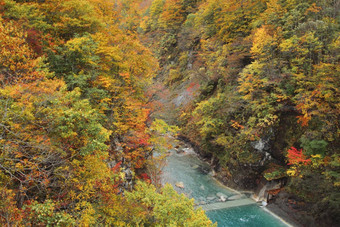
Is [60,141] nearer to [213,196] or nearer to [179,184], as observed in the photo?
[179,184]

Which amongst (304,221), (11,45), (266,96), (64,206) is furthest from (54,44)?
(304,221)

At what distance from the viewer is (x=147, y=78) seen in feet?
55.4

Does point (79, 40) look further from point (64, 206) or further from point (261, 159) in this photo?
point (261, 159)

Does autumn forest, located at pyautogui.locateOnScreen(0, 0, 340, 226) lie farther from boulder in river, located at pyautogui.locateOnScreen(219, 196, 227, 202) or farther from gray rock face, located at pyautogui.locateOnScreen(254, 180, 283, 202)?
boulder in river, located at pyautogui.locateOnScreen(219, 196, 227, 202)

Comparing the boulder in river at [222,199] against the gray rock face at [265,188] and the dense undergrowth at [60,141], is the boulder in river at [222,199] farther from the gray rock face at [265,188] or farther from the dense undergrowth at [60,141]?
the dense undergrowth at [60,141]

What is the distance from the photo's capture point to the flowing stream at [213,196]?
13477mm

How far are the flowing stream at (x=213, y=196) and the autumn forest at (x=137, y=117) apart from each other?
54.2 inches

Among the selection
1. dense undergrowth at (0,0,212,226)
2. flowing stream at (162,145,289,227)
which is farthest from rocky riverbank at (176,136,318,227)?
dense undergrowth at (0,0,212,226)

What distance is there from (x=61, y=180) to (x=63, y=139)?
1499mm

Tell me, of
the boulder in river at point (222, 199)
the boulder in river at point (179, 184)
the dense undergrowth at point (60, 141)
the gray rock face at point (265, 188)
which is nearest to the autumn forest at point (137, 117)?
the dense undergrowth at point (60, 141)

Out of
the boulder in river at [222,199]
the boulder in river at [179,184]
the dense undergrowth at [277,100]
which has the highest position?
the dense undergrowth at [277,100]

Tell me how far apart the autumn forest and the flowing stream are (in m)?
1.38

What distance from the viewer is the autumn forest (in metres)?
6.80

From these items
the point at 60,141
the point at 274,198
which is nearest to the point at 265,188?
the point at 274,198
